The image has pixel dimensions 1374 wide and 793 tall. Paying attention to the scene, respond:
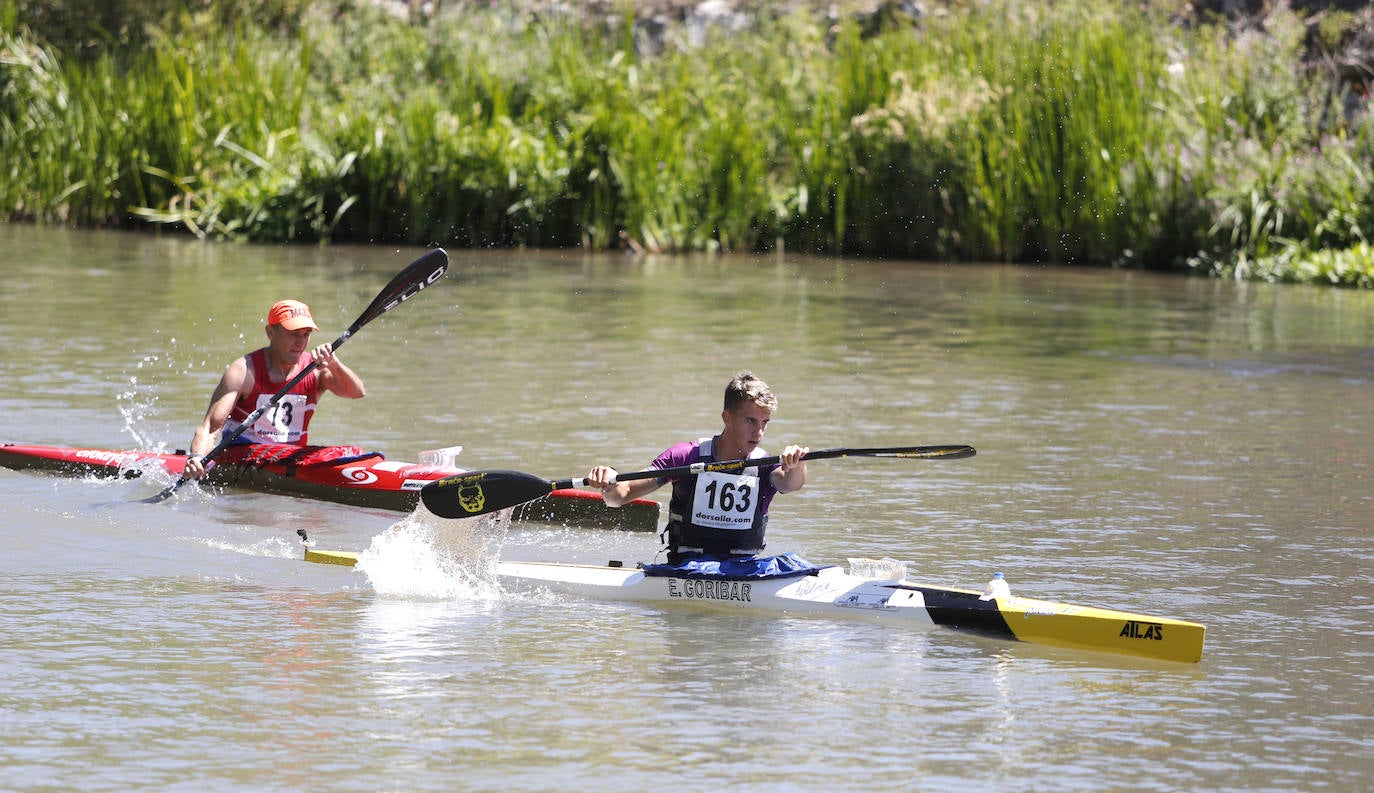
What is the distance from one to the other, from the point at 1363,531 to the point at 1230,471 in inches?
59.0

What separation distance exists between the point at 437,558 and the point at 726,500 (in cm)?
140

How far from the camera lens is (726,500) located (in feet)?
24.3

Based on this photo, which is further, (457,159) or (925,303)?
(457,159)

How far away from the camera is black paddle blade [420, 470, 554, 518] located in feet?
26.2

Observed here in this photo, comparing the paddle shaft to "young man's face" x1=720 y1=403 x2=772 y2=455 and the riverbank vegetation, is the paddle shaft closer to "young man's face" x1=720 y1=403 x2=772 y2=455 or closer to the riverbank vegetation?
"young man's face" x1=720 y1=403 x2=772 y2=455

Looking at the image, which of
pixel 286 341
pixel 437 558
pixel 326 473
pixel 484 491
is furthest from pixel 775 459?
pixel 286 341

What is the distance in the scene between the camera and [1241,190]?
2059 centimetres

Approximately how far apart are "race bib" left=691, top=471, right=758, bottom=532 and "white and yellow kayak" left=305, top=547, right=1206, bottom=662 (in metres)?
0.27

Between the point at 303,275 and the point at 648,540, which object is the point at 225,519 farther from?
the point at 303,275

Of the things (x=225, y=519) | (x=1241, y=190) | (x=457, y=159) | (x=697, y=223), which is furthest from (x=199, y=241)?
(x=225, y=519)

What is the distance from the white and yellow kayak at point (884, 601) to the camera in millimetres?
6625

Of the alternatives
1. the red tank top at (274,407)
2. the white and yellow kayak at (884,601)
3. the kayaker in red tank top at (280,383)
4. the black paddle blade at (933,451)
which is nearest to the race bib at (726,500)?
the white and yellow kayak at (884,601)

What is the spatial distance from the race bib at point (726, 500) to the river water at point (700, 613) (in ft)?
1.31

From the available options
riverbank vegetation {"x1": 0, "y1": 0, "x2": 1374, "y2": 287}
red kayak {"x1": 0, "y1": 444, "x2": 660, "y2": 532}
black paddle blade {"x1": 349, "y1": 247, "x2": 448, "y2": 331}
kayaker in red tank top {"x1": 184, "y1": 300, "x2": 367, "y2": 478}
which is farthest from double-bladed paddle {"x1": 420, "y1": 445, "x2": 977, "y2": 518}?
riverbank vegetation {"x1": 0, "y1": 0, "x2": 1374, "y2": 287}
